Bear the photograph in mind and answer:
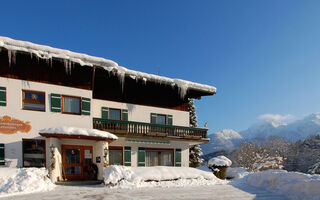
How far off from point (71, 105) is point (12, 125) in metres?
3.39

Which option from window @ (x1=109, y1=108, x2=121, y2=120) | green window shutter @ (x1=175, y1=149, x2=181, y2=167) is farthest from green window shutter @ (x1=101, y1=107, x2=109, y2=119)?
green window shutter @ (x1=175, y1=149, x2=181, y2=167)

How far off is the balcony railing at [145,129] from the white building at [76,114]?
0.23ft

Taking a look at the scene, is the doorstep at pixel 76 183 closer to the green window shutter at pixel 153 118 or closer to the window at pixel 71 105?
the window at pixel 71 105

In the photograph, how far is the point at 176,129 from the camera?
19.2m

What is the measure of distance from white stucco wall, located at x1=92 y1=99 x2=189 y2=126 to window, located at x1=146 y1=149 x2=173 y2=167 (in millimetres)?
2583

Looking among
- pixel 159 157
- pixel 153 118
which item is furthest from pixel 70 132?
pixel 159 157

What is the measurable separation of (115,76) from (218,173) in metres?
12.1

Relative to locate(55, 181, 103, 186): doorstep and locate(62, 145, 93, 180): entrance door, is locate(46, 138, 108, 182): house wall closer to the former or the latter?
locate(62, 145, 93, 180): entrance door

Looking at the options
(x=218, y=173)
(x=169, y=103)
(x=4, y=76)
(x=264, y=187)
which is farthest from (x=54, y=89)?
(x=218, y=173)

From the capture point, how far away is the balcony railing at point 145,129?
15.9 m

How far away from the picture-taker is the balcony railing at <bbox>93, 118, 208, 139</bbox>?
625 inches

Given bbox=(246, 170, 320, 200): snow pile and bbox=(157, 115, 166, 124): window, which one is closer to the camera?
bbox=(246, 170, 320, 200): snow pile

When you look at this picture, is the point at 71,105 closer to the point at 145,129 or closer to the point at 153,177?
the point at 145,129

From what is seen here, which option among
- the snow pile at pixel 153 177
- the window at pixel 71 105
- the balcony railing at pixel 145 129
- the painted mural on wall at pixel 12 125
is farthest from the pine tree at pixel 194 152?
the painted mural on wall at pixel 12 125
